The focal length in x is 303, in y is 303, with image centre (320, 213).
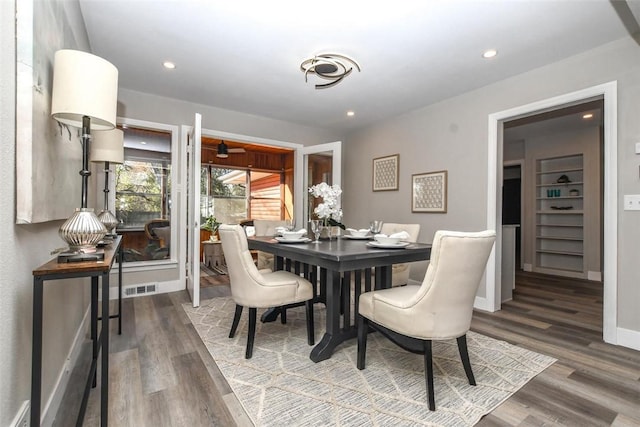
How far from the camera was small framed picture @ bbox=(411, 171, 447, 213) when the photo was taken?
152 inches

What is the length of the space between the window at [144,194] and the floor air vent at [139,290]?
0.35 metres

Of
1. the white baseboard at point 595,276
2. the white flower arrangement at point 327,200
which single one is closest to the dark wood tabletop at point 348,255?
the white flower arrangement at point 327,200

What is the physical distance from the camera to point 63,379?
5.71ft

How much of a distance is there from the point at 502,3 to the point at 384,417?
2713 mm

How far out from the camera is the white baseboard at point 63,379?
1433 millimetres

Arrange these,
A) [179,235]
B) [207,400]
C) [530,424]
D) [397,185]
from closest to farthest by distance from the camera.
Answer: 1. [530,424]
2. [207,400]
3. [179,235]
4. [397,185]

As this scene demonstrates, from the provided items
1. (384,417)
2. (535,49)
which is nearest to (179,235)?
(384,417)

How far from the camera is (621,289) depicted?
97.9 inches

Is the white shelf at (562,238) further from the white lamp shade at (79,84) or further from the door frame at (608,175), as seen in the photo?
the white lamp shade at (79,84)

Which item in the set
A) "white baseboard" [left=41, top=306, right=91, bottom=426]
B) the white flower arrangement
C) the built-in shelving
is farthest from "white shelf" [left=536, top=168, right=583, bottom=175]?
"white baseboard" [left=41, top=306, right=91, bottom=426]

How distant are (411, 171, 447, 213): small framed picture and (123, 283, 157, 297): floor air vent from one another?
3.60 m

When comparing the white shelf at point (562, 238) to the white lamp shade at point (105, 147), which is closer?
the white lamp shade at point (105, 147)

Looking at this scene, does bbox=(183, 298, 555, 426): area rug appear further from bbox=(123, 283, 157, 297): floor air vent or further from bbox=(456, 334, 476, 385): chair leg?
bbox=(123, 283, 157, 297): floor air vent

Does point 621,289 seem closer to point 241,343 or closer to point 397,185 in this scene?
point 397,185
